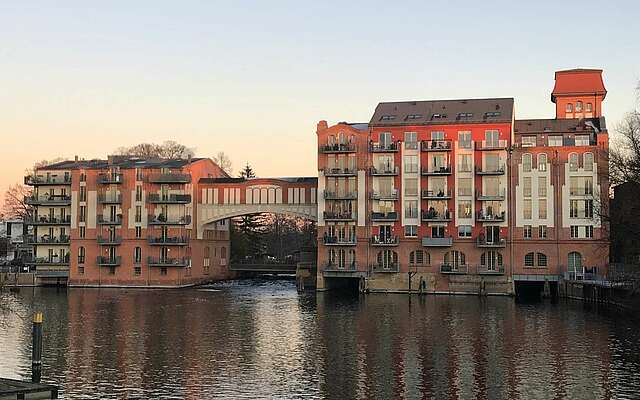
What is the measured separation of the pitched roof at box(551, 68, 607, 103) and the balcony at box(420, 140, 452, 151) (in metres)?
26.4

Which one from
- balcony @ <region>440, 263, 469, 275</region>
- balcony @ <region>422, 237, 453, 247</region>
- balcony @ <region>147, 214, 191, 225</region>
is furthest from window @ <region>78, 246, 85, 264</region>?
balcony @ <region>440, 263, 469, 275</region>

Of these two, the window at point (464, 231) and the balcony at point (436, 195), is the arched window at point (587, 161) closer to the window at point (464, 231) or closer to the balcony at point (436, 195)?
the window at point (464, 231)

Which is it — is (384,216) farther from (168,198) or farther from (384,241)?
(168,198)

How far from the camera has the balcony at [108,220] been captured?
91812 millimetres

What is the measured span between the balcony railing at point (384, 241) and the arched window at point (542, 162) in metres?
16.2

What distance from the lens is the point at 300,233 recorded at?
506ft

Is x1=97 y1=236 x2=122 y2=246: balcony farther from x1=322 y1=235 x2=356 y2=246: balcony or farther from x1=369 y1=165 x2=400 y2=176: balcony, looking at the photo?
x1=369 y1=165 x2=400 y2=176: balcony

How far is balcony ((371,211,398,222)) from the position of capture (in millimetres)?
82062

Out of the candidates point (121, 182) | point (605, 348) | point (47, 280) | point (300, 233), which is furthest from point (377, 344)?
point (300, 233)

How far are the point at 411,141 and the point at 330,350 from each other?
4421 cm

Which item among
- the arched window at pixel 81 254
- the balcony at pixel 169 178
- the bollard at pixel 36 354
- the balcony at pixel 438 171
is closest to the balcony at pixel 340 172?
the balcony at pixel 438 171

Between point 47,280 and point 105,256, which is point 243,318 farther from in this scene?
point 47,280

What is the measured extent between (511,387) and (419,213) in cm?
5032

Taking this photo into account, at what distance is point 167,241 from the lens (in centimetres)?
9119
